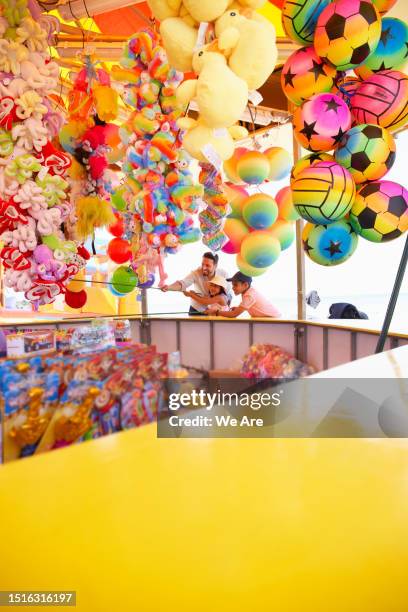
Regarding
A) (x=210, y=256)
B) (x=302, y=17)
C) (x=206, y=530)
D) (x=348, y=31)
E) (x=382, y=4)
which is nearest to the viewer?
(x=206, y=530)

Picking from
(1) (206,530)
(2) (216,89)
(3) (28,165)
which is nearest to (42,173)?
(3) (28,165)

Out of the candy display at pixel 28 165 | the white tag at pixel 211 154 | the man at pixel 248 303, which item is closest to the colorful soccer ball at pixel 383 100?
the white tag at pixel 211 154

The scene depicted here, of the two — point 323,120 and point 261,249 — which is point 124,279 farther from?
point 323,120

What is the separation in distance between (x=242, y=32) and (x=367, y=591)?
138 centimetres

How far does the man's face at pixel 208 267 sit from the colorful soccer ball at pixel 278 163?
0.68m

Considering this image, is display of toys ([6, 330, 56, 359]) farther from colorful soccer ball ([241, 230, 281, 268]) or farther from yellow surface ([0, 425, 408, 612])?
colorful soccer ball ([241, 230, 281, 268])

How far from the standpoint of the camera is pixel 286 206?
2650mm

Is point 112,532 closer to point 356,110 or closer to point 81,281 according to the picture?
point 356,110

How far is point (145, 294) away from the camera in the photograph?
132 inches

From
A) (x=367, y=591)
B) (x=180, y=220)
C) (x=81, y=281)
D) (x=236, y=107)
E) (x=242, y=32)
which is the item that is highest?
(x=242, y=32)

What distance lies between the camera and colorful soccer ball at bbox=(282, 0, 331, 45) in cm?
157

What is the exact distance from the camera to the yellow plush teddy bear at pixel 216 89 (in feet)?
4.34

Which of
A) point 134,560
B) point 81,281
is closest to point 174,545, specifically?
point 134,560

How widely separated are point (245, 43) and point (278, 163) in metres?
1.37
